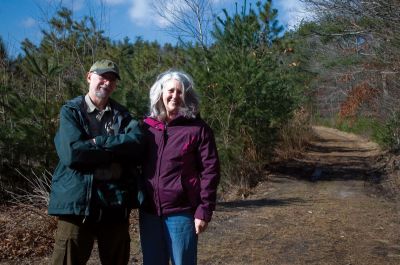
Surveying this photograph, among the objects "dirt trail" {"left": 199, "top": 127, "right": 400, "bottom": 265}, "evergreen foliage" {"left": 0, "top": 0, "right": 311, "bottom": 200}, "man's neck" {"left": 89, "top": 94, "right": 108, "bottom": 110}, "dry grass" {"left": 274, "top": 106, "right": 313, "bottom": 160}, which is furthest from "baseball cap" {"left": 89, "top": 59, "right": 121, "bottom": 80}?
"dry grass" {"left": 274, "top": 106, "right": 313, "bottom": 160}

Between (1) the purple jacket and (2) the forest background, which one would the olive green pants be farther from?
(2) the forest background

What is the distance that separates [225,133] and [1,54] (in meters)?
5.25

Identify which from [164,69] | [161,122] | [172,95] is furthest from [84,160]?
[164,69]

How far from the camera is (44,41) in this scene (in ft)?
29.1

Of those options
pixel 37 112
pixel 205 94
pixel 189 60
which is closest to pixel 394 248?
pixel 37 112

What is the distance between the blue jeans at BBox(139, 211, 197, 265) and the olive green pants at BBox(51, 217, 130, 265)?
17 cm

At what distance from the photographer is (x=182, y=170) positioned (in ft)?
9.71

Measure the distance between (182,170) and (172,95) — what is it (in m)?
0.45

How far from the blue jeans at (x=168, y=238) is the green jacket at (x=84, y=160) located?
18cm

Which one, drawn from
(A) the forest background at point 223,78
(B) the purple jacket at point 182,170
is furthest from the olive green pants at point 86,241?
(A) the forest background at point 223,78

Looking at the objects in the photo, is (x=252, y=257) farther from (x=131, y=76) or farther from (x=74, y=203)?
(x=131, y=76)

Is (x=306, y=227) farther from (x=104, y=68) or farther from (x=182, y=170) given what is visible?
(x=104, y=68)

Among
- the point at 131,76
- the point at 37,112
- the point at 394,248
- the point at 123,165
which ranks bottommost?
the point at 394,248

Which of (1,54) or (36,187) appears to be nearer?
(36,187)
